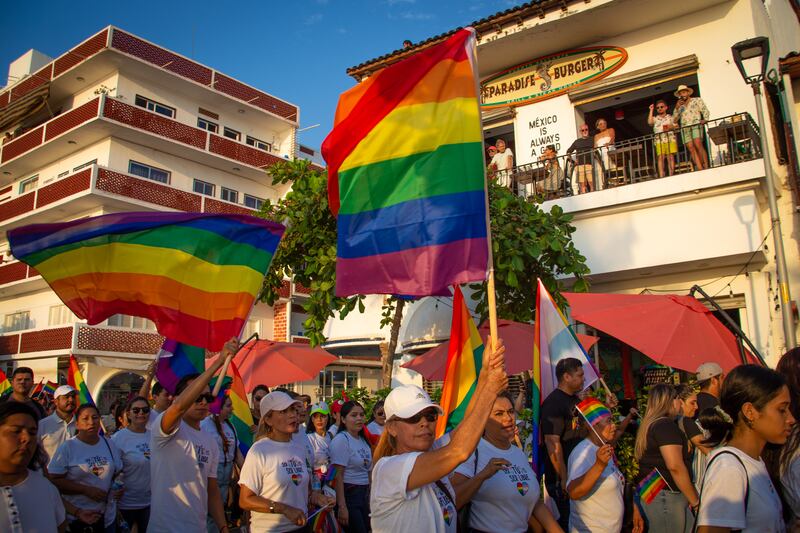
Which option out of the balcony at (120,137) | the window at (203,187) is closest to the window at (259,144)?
the balcony at (120,137)

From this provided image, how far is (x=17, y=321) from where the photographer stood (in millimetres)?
28781

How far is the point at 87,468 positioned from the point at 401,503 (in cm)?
363

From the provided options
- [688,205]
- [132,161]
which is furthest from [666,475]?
[132,161]

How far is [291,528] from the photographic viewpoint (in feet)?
16.0

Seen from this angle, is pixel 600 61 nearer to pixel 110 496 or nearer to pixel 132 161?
pixel 110 496

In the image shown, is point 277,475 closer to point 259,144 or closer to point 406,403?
point 406,403

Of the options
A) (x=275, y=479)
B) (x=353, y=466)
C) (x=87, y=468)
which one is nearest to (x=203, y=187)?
(x=353, y=466)

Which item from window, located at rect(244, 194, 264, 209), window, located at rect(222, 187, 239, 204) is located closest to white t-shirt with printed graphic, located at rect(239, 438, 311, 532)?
window, located at rect(222, 187, 239, 204)

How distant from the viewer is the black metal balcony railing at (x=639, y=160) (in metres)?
11.3

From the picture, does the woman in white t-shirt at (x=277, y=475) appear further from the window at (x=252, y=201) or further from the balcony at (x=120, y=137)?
the window at (x=252, y=201)

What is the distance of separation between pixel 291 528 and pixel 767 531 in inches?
129

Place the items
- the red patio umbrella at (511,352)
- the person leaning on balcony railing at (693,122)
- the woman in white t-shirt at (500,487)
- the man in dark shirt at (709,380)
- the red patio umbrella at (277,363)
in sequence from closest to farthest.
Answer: the woman in white t-shirt at (500,487) → the man in dark shirt at (709,380) → the red patio umbrella at (511,352) → the red patio umbrella at (277,363) → the person leaning on balcony railing at (693,122)

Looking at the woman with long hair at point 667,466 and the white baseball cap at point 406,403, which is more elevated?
the white baseball cap at point 406,403

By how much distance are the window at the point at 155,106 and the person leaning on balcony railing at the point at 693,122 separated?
74.9 ft
